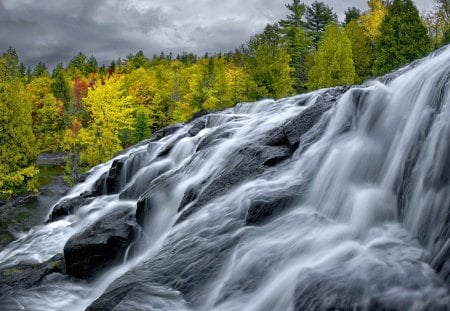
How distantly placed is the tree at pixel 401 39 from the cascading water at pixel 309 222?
20.5 metres

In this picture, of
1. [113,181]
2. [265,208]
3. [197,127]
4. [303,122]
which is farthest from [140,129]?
[265,208]

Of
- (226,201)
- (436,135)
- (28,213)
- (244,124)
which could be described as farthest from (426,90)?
(28,213)

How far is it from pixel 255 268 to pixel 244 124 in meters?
8.72

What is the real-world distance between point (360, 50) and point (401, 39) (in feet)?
45.9

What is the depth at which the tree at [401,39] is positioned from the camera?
29484 mm

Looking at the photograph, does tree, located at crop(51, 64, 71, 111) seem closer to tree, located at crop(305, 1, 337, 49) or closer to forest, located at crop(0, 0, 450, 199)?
forest, located at crop(0, 0, 450, 199)

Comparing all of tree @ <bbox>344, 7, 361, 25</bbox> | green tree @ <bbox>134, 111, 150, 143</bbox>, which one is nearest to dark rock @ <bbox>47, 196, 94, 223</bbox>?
green tree @ <bbox>134, 111, 150, 143</bbox>

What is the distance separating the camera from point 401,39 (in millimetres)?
29859

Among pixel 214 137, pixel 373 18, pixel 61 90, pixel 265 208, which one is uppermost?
pixel 373 18

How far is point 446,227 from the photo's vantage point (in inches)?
214

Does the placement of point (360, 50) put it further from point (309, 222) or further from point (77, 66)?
point (77, 66)

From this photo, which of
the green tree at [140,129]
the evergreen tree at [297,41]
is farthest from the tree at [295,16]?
the green tree at [140,129]

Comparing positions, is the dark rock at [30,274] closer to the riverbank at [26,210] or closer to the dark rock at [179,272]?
the dark rock at [179,272]

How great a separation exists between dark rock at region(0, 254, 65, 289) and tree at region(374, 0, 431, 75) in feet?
85.4
